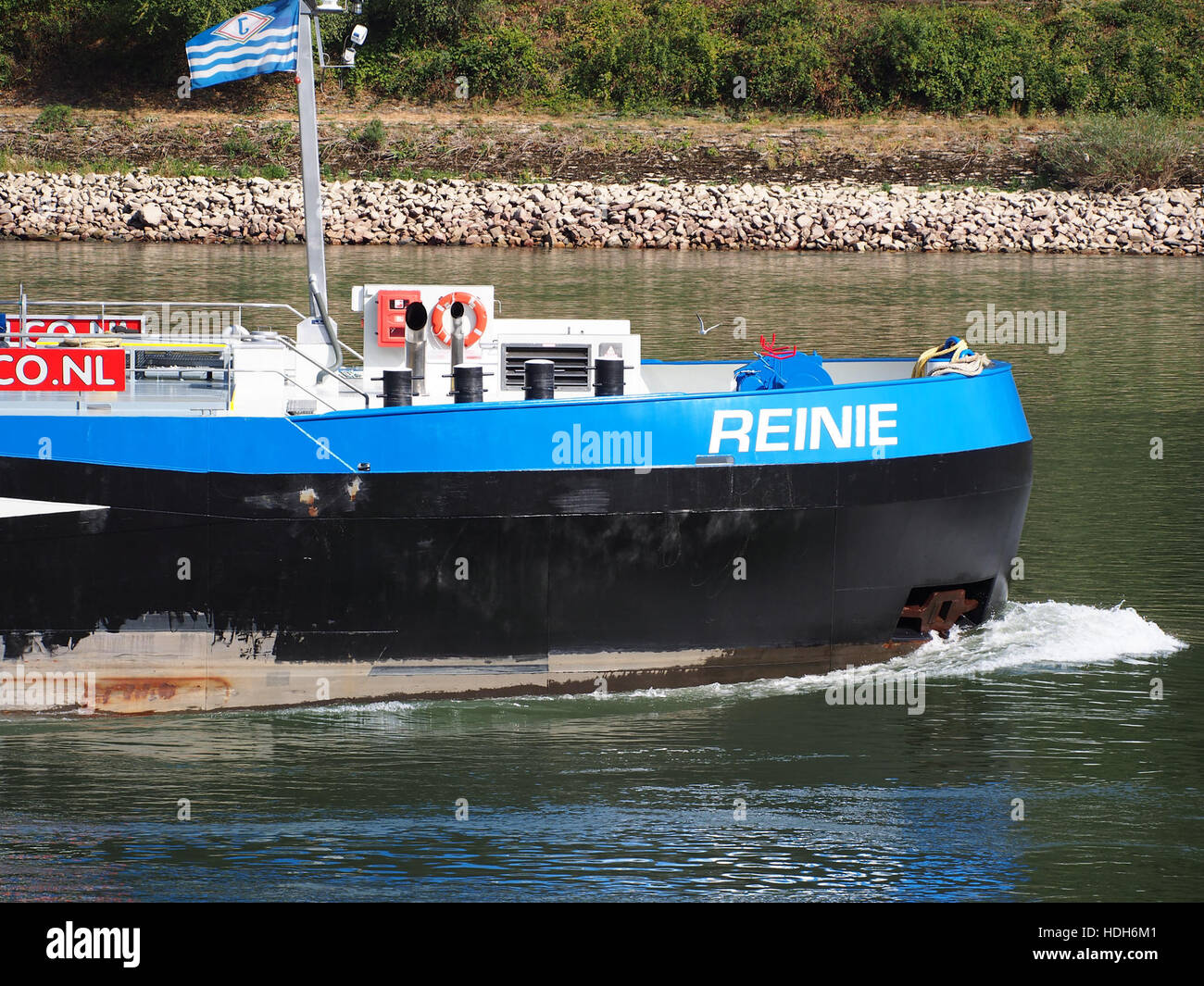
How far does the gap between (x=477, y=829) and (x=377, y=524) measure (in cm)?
254

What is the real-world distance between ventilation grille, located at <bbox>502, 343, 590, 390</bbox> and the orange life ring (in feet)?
0.94

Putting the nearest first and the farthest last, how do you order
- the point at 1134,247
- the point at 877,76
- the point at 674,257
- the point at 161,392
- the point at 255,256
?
1. the point at 161,392
2. the point at 255,256
3. the point at 674,257
4. the point at 1134,247
5. the point at 877,76

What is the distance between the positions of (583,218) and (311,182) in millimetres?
40771

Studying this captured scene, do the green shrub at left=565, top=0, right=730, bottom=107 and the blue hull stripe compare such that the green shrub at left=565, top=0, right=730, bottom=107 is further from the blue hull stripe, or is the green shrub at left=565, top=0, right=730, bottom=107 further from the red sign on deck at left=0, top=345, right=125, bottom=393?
the red sign on deck at left=0, top=345, right=125, bottom=393

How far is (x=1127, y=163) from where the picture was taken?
187 feet

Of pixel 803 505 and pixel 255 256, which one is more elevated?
pixel 255 256

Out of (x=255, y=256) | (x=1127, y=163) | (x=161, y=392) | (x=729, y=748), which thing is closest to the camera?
(x=729, y=748)

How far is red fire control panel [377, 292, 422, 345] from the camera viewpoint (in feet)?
40.3

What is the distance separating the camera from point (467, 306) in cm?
1228

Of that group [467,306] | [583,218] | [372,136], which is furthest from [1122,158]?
[467,306]

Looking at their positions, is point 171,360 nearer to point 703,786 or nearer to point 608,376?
point 608,376

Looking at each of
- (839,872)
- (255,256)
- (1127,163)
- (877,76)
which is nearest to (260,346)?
(839,872)

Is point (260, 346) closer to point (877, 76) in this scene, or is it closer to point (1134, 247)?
point (1134, 247)

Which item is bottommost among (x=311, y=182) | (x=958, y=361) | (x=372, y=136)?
(x=958, y=361)
